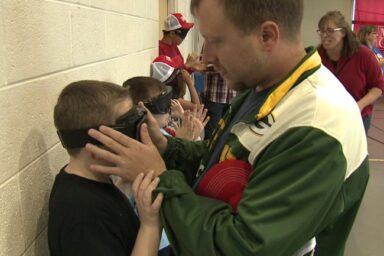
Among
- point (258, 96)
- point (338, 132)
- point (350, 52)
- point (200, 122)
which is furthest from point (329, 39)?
point (338, 132)

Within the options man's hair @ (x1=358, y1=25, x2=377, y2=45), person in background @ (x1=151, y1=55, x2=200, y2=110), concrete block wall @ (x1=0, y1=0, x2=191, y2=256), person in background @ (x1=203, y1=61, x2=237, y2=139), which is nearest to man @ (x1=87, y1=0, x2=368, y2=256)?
concrete block wall @ (x1=0, y1=0, x2=191, y2=256)

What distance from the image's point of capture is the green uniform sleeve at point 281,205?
961 mm

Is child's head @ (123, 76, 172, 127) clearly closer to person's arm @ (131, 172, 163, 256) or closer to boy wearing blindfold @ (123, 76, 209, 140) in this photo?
boy wearing blindfold @ (123, 76, 209, 140)

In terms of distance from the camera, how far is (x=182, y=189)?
1.09 metres

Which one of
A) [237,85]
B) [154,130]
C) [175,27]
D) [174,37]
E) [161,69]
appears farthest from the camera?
[174,37]

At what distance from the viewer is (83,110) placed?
1.31 metres

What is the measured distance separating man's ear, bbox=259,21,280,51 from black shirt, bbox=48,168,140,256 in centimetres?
70

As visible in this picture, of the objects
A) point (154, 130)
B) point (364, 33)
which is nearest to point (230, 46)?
point (154, 130)

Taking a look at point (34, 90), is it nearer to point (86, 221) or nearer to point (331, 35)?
point (86, 221)

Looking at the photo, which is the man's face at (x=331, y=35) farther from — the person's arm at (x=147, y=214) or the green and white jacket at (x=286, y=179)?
the person's arm at (x=147, y=214)

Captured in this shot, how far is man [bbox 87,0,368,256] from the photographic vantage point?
38.1 inches

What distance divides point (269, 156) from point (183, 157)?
659 millimetres

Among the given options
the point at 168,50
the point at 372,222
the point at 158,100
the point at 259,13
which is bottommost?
the point at 372,222

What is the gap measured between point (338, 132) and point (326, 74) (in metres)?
0.23
